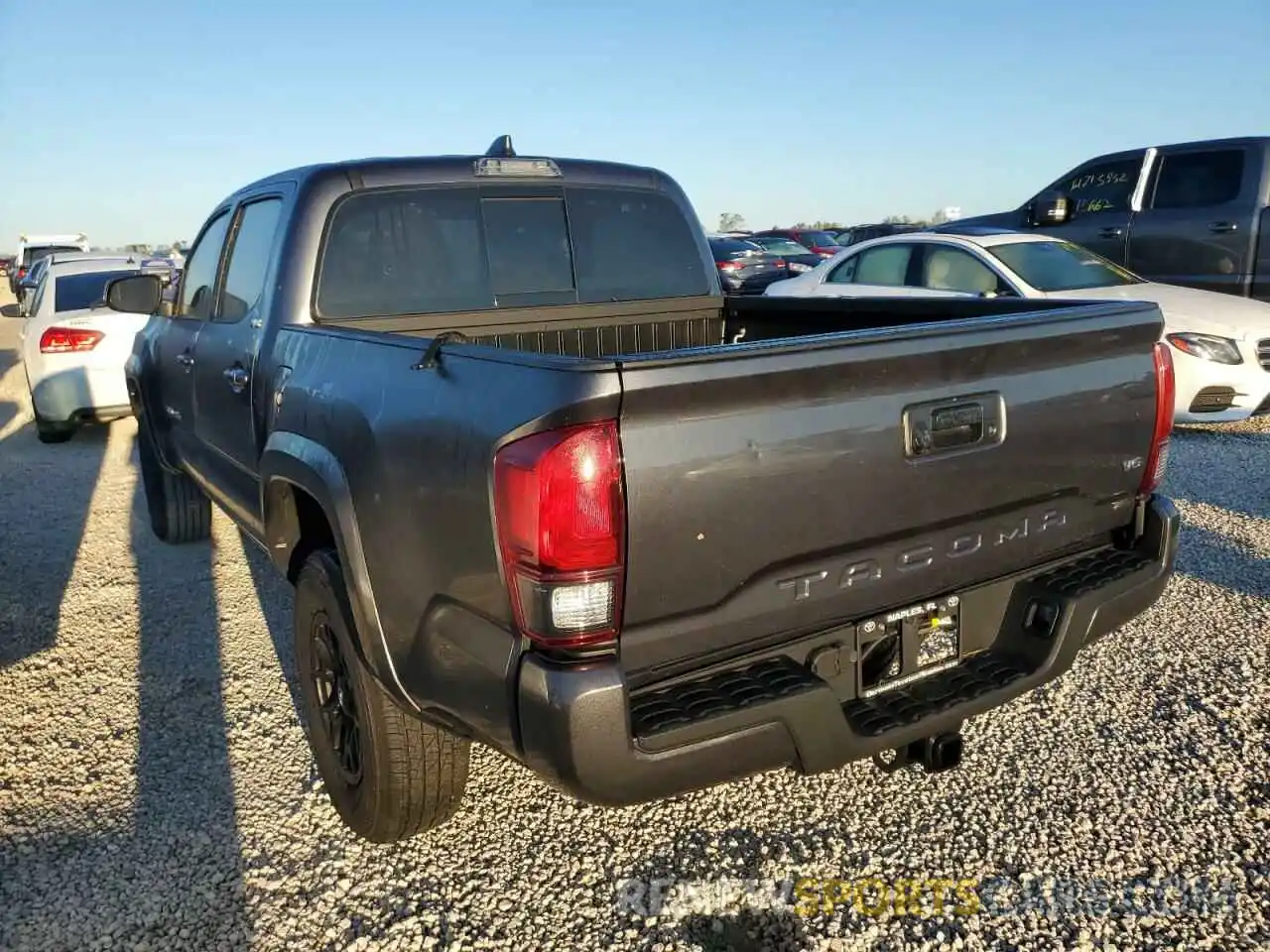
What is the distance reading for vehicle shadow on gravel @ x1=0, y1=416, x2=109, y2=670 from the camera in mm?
4582

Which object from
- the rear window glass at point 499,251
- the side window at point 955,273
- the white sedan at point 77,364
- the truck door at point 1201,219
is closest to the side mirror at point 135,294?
the rear window glass at point 499,251

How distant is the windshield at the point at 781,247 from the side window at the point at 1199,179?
1225 centimetres

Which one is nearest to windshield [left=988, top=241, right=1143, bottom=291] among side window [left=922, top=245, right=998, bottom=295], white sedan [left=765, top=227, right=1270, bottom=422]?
white sedan [left=765, top=227, right=1270, bottom=422]

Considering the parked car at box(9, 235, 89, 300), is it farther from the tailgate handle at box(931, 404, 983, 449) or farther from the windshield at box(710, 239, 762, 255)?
the tailgate handle at box(931, 404, 983, 449)

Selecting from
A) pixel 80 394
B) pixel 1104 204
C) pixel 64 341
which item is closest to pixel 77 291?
pixel 64 341

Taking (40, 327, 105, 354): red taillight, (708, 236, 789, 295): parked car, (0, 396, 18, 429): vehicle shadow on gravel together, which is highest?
(40, 327, 105, 354): red taillight

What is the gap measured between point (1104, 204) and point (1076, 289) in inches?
121

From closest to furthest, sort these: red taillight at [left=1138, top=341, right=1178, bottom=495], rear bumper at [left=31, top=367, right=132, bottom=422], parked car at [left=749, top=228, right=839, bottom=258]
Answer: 1. red taillight at [left=1138, top=341, right=1178, bottom=495]
2. rear bumper at [left=31, top=367, right=132, bottom=422]
3. parked car at [left=749, top=228, right=839, bottom=258]

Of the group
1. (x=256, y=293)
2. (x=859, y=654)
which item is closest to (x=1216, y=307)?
(x=859, y=654)

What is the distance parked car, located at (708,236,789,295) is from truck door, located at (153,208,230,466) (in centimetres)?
1380

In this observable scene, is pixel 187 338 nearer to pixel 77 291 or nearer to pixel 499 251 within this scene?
pixel 499 251

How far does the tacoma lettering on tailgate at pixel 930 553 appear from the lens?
7.26 ft

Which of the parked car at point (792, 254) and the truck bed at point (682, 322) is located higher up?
the truck bed at point (682, 322)

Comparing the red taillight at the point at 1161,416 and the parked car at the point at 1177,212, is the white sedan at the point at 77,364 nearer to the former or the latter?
the red taillight at the point at 1161,416
